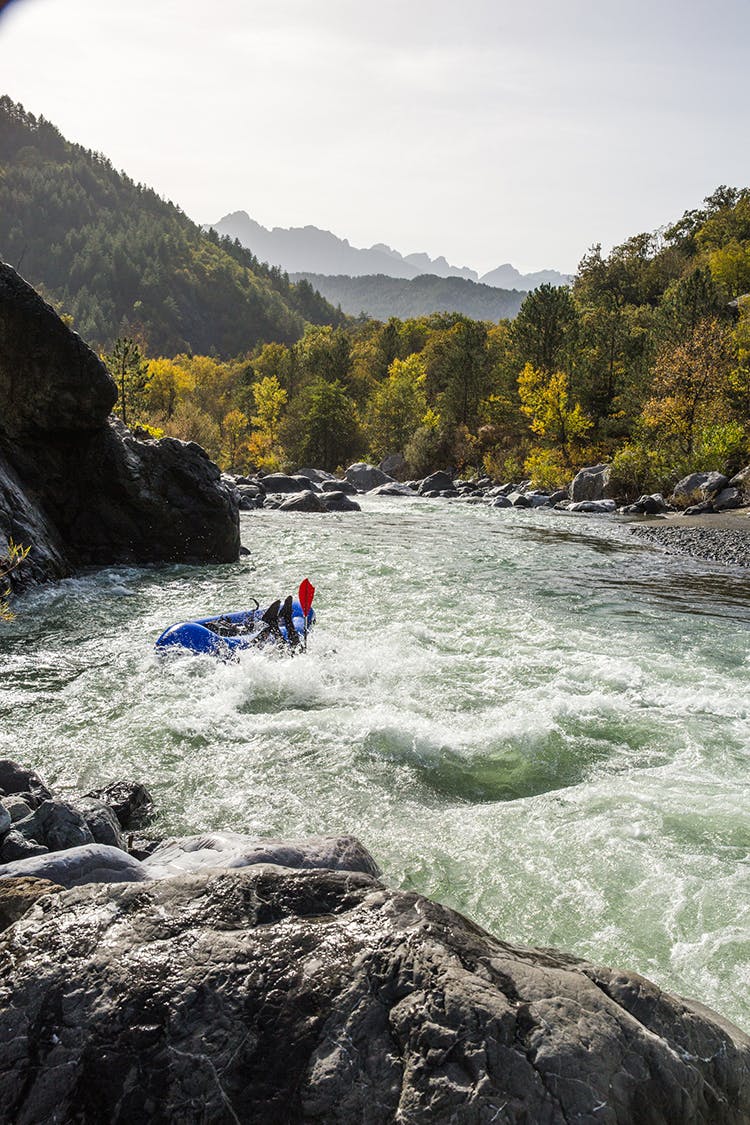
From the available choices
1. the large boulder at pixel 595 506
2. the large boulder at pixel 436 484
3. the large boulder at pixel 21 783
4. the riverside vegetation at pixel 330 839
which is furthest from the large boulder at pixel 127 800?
the large boulder at pixel 436 484

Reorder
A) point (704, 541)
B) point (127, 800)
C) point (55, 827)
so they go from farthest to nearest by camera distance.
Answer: point (704, 541), point (127, 800), point (55, 827)

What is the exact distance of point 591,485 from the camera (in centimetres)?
3356

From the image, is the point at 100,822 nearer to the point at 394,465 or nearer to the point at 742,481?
the point at 742,481

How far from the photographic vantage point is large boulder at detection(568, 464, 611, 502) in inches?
1302

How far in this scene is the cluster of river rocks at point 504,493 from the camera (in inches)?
1057

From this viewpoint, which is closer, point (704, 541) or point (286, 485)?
point (704, 541)

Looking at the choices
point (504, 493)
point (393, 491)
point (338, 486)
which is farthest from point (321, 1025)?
point (393, 491)

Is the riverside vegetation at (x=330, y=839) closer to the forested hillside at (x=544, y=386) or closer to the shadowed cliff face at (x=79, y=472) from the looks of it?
the shadowed cliff face at (x=79, y=472)

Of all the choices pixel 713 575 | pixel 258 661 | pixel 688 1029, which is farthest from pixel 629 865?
→ pixel 713 575

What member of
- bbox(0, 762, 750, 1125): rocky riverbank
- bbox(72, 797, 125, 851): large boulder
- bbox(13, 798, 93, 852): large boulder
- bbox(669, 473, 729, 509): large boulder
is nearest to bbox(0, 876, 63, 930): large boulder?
bbox(0, 762, 750, 1125): rocky riverbank

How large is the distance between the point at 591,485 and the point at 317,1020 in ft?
111

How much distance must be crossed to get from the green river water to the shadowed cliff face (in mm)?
2930

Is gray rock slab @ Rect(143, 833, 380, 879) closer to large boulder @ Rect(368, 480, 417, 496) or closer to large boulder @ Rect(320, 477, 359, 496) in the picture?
large boulder @ Rect(320, 477, 359, 496)

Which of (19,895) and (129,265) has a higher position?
(129,265)
